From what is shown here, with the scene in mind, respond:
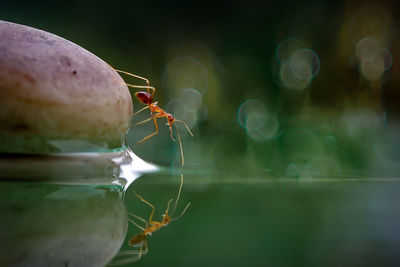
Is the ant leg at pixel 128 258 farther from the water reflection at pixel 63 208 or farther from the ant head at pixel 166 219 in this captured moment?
the ant head at pixel 166 219

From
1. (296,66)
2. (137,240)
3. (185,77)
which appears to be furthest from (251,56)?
(137,240)

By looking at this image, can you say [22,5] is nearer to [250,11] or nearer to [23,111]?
[250,11]

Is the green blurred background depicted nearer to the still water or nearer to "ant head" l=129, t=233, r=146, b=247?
the still water

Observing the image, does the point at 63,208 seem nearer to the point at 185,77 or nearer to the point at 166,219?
the point at 166,219

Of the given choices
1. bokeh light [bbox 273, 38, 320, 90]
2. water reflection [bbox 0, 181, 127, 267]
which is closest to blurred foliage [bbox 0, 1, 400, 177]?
bokeh light [bbox 273, 38, 320, 90]

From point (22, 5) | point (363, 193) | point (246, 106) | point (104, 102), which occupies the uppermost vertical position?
point (22, 5)

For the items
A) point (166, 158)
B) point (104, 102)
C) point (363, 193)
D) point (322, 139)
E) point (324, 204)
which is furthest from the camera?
point (322, 139)

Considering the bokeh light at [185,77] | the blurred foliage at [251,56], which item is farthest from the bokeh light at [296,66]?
the bokeh light at [185,77]

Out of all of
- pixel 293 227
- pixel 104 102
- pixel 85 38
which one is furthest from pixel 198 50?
pixel 293 227
